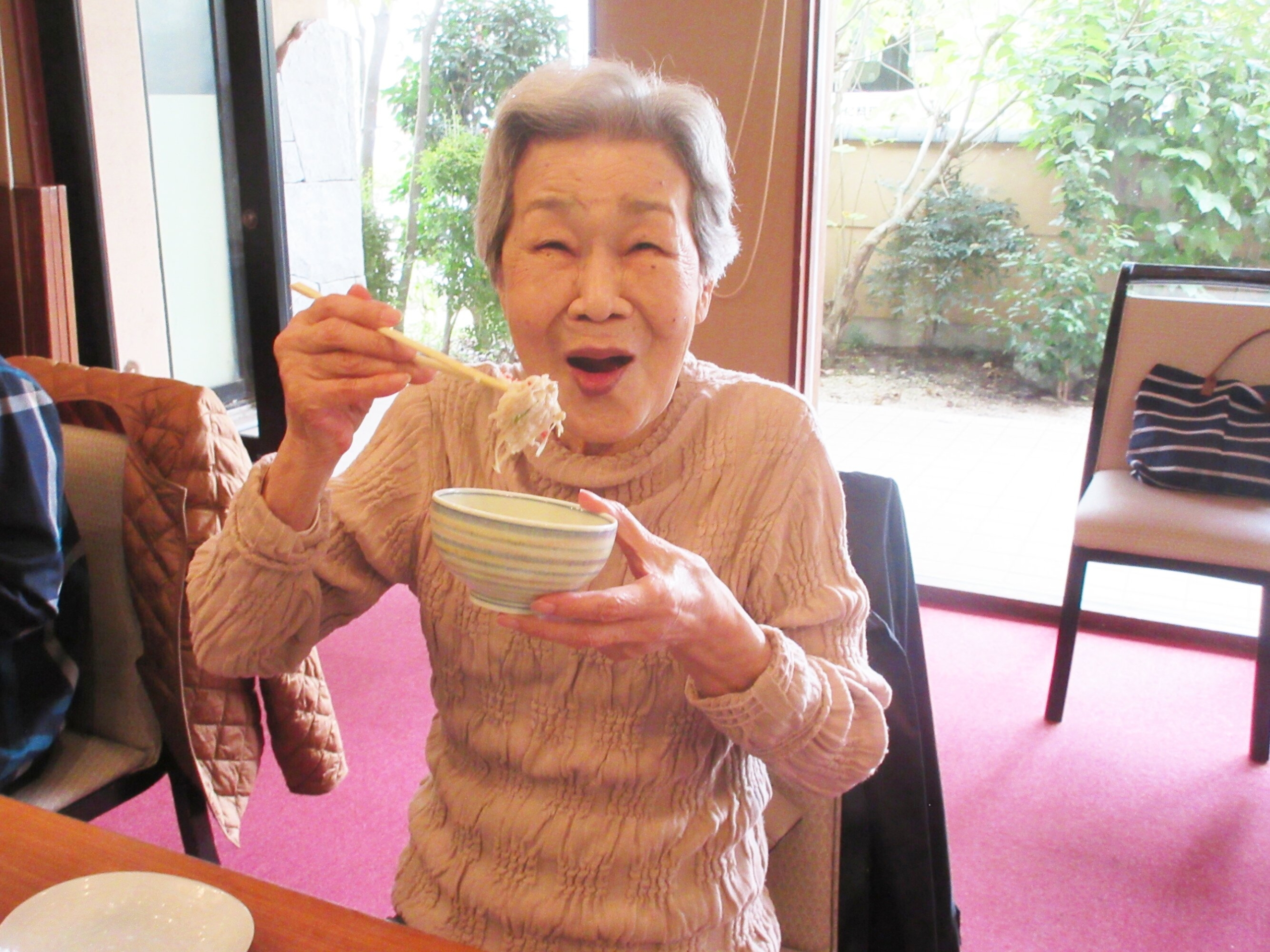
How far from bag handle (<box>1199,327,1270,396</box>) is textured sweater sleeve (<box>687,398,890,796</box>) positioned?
209 cm

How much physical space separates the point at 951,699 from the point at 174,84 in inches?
134

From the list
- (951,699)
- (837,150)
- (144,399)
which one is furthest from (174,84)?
(951,699)

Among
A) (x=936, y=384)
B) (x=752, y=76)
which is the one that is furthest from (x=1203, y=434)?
(x=752, y=76)

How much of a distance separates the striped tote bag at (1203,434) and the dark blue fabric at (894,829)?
1861 mm

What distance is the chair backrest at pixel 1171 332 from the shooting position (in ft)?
9.36

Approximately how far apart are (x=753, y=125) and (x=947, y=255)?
34.7 inches

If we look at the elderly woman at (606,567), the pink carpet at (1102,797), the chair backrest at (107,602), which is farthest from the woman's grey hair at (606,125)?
the pink carpet at (1102,797)

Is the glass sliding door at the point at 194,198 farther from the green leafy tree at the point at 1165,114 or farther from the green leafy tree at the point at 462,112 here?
the green leafy tree at the point at 1165,114

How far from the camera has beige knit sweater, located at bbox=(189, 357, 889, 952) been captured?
1054mm

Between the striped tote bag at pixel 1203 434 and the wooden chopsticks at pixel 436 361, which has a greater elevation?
the wooden chopsticks at pixel 436 361

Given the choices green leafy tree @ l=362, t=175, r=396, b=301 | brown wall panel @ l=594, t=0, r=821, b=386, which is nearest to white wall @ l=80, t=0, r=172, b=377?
green leafy tree @ l=362, t=175, r=396, b=301

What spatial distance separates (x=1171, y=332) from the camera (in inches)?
114

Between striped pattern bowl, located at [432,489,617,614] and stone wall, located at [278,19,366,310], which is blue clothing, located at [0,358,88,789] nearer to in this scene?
striped pattern bowl, located at [432,489,617,614]

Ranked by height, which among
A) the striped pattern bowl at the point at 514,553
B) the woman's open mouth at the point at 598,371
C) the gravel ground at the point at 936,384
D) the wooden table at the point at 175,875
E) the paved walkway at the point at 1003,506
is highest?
the woman's open mouth at the point at 598,371
